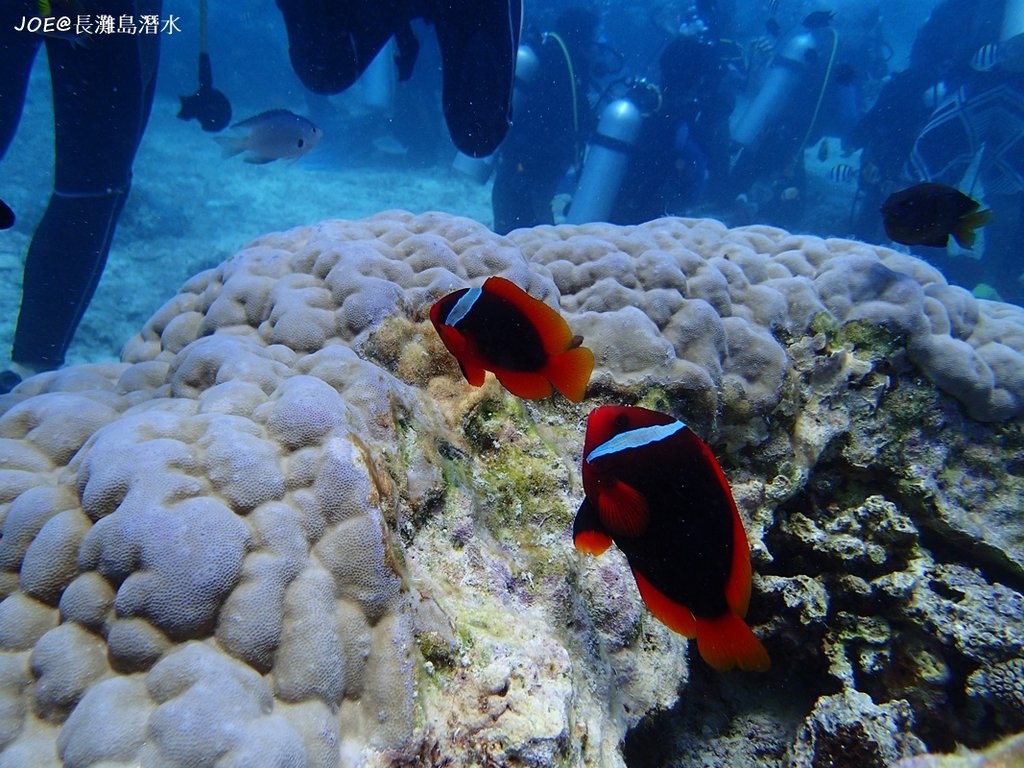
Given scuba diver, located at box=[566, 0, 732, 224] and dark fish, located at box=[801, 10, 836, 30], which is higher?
dark fish, located at box=[801, 10, 836, 30]

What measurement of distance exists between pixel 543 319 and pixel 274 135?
534cm

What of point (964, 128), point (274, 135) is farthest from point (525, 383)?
point (964, 128)

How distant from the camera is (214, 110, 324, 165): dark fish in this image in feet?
18.6

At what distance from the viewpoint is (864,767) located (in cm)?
213

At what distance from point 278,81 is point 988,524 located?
31007 millimetres

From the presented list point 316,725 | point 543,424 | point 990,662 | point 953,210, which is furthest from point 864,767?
point 953,210

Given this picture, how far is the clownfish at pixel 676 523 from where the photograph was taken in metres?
1.04

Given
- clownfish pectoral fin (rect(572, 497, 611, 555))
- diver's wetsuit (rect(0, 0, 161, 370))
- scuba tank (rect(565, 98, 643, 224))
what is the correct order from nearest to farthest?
clownfish pectoral fin (rect(572, 497, 611, 555)) < diver's wetsuit (rect(0, 0, 161, 370)) < scuba tank (rect(565, 98, 643, 224))

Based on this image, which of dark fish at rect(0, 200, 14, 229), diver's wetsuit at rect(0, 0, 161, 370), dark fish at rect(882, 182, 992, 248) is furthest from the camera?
diver's wetsuit at rect(0, 0, 161, 370)

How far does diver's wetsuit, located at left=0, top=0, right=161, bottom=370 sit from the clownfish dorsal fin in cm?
512

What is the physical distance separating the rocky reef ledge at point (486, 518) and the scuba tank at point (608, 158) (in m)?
8.27

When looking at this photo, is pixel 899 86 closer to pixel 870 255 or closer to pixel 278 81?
pixel 870 255

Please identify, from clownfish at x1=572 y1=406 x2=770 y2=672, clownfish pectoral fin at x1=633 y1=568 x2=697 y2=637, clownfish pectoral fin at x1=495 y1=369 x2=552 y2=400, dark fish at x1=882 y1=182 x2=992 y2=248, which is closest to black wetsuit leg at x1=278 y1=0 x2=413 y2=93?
dark fish at x1=882 y1=182 x2=992 y2=248

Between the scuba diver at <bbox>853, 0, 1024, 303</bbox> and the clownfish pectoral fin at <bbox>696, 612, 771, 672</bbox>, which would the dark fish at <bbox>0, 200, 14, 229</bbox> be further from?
the scuba diver at <bbox>853, 0, 1024, 303</bbox>
